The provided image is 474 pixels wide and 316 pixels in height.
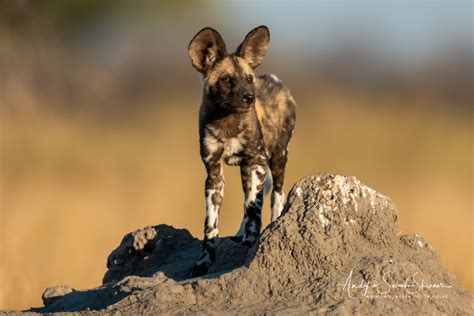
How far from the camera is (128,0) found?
68.4 ft

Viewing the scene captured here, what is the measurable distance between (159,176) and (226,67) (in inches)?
227

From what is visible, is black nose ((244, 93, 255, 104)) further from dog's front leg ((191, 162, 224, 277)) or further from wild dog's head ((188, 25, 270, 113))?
dog's front leg ((191, 162, 224, 277))

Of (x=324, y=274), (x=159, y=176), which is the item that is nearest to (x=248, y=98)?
(x=324, y=274)

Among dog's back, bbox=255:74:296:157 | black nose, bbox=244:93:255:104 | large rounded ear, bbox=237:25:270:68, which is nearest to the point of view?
black nose, bbox=244:93:255:104

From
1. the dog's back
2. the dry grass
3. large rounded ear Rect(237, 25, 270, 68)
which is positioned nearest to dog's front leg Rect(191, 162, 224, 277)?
the dog's back

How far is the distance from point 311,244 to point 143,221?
6295 millimetres

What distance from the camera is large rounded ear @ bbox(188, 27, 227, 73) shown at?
309 inches

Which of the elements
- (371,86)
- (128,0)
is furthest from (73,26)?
(371,86)

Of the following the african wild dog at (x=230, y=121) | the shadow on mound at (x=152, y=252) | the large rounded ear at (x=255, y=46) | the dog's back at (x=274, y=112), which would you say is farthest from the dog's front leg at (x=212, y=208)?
the large rounded ear at (x=255, y=46)

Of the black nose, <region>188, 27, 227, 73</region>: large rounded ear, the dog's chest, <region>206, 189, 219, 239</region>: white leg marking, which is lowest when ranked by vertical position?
<region>206, 189, 219, 239</region>: white leg marking

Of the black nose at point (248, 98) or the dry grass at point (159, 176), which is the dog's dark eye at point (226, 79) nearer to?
the black nose at point (248, 98)

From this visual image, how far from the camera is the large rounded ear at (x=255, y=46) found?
8094 mm

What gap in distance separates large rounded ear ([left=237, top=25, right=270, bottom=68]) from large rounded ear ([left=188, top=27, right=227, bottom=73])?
0.73 feet

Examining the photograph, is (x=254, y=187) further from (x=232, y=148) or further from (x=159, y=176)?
(x=159, y=176)
